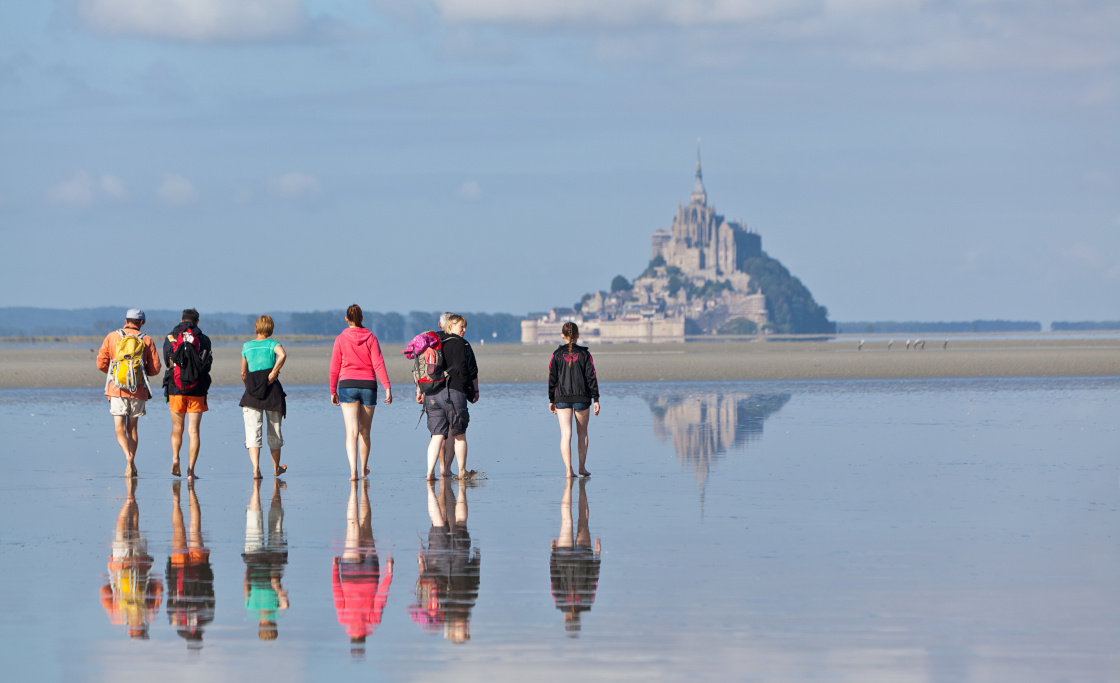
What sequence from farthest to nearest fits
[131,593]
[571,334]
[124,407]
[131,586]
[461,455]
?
[571,334], [124,407], [461,455], [131,586], [131,593]

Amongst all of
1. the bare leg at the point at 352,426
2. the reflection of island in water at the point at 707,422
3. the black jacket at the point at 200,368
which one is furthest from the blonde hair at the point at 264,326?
the reflection of island in water at the point at 707,422

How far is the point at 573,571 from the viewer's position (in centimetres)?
752

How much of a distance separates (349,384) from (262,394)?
89 cm

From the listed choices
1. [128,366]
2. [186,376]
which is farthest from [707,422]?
[128,366]

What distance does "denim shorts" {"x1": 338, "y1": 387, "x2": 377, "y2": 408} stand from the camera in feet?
40.7

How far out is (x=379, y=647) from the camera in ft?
18.8

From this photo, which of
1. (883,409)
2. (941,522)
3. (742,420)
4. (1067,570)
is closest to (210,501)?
(941,522)

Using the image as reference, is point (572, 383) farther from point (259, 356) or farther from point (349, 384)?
point (259, 356)

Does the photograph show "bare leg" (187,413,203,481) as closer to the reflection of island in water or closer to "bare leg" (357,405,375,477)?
"bare leg" (357,405,375,477)

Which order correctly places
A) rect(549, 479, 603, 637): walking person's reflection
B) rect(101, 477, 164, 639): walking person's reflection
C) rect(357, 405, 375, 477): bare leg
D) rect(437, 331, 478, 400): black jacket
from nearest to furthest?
rect(101, 477, 164, 639): walking person's reflection → rect(549, 479, 603, 637): walking person's reflection → rect(437, 331, 478, 400): black jacket → rect(357, 405, 375, 477): bare leg

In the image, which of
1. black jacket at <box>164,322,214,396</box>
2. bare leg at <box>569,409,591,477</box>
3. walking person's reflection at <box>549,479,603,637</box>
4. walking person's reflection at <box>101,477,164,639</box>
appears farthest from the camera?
black jacket at <box>164,322,214,396</box>

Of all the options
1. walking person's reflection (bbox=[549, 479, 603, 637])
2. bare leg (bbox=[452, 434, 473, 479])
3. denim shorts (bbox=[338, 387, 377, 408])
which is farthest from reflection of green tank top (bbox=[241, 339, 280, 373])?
walking person's reflection (bbox=[549, 479, 603, 637])

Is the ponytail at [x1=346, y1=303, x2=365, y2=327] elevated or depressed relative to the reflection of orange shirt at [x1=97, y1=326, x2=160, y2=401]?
elevated

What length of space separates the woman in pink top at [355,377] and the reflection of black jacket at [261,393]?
607 mm
